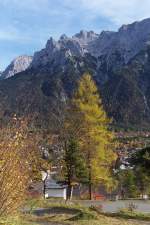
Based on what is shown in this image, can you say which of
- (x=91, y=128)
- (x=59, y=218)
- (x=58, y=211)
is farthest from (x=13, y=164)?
(x=91, y=128)

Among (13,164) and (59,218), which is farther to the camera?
(59,218)

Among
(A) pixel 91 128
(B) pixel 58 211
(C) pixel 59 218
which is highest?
(A) pixel 91 128

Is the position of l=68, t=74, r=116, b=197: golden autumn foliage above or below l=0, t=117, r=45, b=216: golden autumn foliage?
above

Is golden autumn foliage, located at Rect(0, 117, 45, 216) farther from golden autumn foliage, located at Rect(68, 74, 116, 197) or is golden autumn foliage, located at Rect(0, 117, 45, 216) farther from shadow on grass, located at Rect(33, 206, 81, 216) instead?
golden autumn foliage, located at Rect(68, 74, 116, 197)

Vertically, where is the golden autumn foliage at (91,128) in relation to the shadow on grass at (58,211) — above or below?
above

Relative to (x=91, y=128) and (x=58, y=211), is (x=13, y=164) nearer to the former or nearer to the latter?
(x=58, y=211)

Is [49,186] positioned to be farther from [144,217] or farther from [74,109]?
[144,217]

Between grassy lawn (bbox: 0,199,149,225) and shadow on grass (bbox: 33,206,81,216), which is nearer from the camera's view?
grassy lawn (bbox: 0,199,149,225)

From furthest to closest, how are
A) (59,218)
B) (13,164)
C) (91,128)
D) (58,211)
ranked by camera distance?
(91,128) → (58,211) → (59,218) → (13,164)

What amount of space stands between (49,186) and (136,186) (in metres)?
14.3

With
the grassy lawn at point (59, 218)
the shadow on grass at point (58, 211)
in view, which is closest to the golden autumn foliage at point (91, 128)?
the grassy lawn at point (59, 218)

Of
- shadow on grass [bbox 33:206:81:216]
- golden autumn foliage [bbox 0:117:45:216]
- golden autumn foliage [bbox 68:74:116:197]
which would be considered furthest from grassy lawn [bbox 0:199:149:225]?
golden autumn foliage [bbox 68:74:116:197]

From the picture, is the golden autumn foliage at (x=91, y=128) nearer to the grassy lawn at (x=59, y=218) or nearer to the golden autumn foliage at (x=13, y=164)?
the grassy lawn at (x=59, y=218)

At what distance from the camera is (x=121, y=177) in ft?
276
